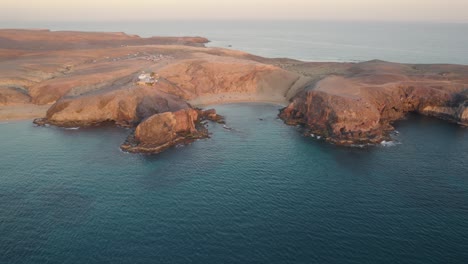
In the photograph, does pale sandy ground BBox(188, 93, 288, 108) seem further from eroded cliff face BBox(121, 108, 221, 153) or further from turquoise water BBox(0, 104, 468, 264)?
turquoise water BBox(0, 104, 468, 264)

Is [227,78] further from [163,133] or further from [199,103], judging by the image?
[163,133]

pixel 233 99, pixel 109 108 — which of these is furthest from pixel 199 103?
pixel 109 108

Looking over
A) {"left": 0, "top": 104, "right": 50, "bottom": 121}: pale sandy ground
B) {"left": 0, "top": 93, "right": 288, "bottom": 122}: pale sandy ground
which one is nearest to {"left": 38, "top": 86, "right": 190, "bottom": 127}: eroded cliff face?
{"left": 0, "top": 104, "right": 50, "bottom": 121}: pale sandy ground

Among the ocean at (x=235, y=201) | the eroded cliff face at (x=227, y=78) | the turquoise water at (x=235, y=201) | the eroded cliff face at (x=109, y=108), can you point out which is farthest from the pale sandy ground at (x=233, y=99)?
the turquoise water at (x=235, y=201)

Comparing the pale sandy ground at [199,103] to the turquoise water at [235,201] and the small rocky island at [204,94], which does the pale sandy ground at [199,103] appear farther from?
the turquoise water at [235,201]

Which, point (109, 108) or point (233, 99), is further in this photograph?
point (233, 99)

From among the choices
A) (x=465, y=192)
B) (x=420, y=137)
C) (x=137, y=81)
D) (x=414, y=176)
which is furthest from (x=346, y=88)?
(x=137, y=81)
